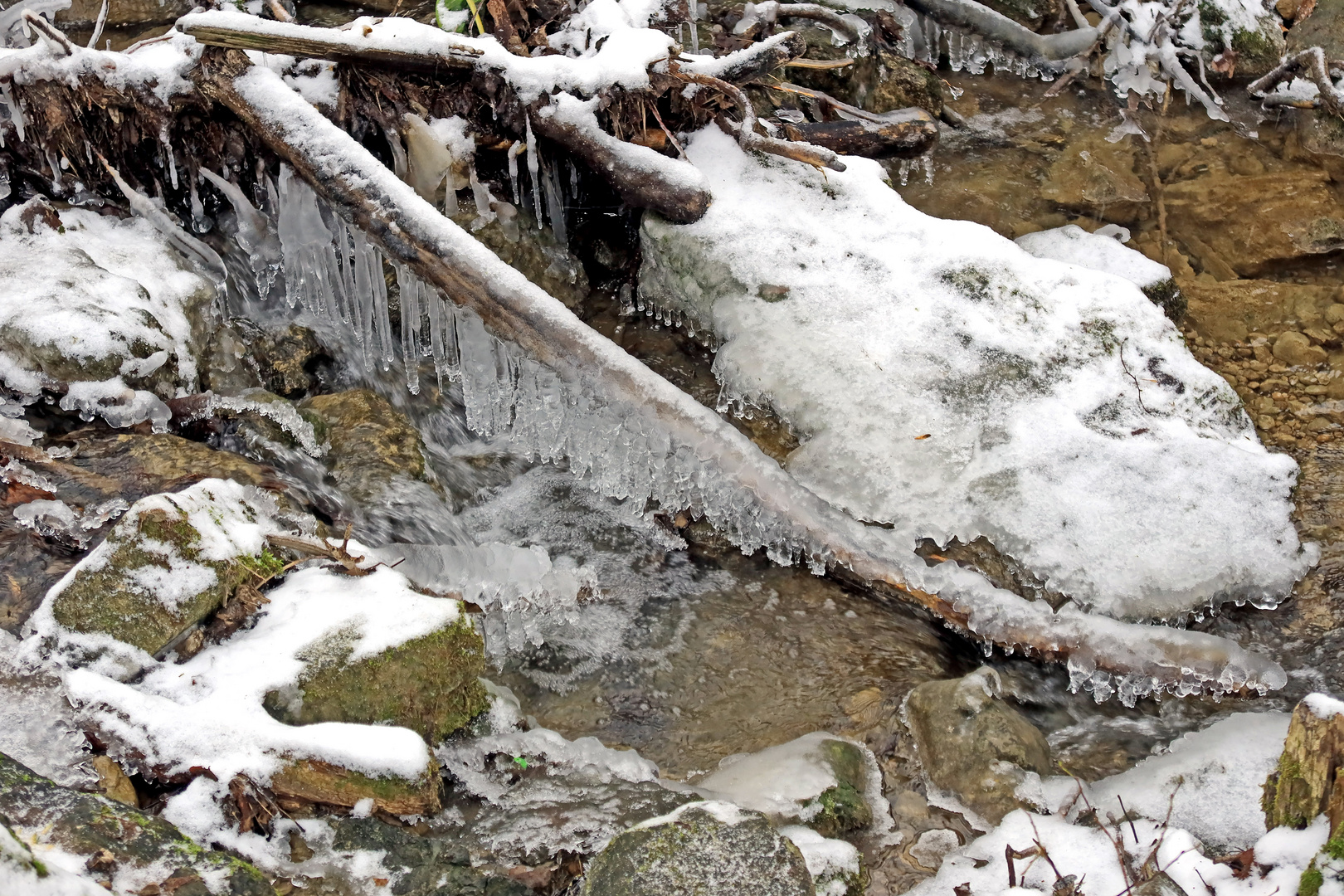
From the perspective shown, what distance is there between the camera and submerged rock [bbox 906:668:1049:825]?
9.18 ft

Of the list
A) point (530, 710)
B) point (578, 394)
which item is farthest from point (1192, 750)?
point (578, 394)

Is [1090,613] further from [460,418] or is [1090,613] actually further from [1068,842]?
[460,418]

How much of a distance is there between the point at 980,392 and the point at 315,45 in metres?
2.87

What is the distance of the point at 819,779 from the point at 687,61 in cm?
305

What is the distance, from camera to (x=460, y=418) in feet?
14.2

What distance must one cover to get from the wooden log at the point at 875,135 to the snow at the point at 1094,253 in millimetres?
708

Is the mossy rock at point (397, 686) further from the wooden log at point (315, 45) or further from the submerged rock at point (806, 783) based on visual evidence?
the wooden log at point (315, 45)

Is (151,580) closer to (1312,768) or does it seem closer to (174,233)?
(174,233)

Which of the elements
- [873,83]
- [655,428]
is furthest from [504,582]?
[873,83]

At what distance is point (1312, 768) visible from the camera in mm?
2314

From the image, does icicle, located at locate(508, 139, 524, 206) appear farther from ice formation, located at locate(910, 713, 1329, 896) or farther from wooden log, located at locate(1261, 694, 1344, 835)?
wooden log, located at locate(1261, 694, 1344, 835)

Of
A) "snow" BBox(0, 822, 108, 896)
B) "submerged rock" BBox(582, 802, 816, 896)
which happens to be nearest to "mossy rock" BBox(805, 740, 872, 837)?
"submerged rock" BBox(582, 802, 816, 896)

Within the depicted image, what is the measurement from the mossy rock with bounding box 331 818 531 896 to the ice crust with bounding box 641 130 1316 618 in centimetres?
168

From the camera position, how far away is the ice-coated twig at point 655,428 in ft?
10.2
